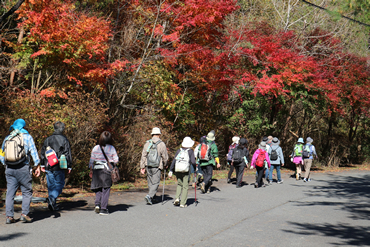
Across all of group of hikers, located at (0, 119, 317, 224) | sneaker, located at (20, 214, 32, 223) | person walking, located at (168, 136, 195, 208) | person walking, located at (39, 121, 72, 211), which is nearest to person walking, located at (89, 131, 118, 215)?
group of hikers, located at (0, 119, 317, 224)

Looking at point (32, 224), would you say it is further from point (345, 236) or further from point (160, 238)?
point (345, 236)

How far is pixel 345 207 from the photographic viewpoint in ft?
30.9

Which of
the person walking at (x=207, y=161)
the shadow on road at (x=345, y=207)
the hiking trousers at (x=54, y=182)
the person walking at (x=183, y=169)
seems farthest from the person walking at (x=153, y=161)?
the shadow on road at (x=345, y=207)

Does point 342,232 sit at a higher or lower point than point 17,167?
lower

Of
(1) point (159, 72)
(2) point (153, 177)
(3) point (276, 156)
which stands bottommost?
(2) point (153, 177)

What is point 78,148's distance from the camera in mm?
10602

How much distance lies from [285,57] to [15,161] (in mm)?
14122

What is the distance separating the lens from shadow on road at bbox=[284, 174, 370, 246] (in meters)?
6.58

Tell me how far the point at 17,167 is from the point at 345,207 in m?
7.87

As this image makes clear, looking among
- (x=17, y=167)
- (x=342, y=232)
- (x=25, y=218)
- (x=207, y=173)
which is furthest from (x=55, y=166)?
(x=342, y=232)

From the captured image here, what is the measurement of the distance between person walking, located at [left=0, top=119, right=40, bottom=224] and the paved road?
298 mm

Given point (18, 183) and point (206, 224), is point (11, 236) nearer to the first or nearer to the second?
point (18, 183)

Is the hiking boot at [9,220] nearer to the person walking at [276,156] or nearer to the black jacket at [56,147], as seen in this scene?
the black jacket at [56,147]

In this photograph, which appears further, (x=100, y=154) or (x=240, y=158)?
(x=240, y=158)
